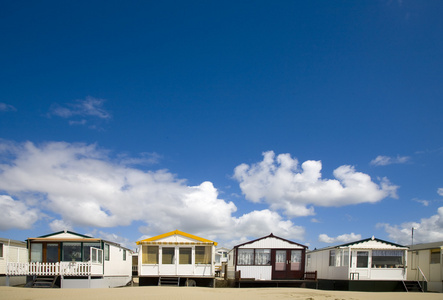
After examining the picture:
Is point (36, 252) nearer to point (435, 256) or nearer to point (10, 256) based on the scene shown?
point (10, 256)

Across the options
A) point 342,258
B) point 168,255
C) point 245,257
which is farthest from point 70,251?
point 342,258

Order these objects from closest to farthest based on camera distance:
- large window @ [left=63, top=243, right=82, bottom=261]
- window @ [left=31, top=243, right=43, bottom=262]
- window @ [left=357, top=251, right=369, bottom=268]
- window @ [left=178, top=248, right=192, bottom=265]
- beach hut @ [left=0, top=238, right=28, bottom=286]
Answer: beach hut @ [left=0, top=238, right=28, bottom=286]
window @ [left=31, top=243, right=43, bottom=262]
large window @ [left=63, top=243, right=82, bottom=261]
window @ [left=178, top=248, right=192, bottom=265]
window @ [left=357, top=251, right=369, bottom=268]

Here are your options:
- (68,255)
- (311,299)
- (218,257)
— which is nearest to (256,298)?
(311,299)

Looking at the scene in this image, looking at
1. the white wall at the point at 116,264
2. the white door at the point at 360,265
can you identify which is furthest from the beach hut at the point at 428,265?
the white wall at the point at 116,264

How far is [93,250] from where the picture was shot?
24750mm

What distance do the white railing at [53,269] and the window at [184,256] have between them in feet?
18.8

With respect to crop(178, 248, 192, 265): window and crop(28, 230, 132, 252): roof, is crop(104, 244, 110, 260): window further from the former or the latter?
crop(178, 248, 192, 265): window

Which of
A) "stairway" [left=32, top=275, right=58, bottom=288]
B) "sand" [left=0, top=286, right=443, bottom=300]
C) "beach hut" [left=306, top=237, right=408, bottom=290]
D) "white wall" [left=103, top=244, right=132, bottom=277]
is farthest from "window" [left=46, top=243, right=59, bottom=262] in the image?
"beach hut" [left=306, top=237, right=408, bottom=290]

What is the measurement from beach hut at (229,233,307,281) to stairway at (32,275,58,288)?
12001 mm

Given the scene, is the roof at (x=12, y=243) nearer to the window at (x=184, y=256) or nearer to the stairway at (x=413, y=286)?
the window at (x=184, y=256)

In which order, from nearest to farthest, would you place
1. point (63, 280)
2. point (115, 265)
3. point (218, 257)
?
point (63, 280) < point (115, 265) < point (218, 257)

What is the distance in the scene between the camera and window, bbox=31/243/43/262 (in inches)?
1016

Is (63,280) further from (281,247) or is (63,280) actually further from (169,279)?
(281,247)

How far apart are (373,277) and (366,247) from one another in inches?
80.2
